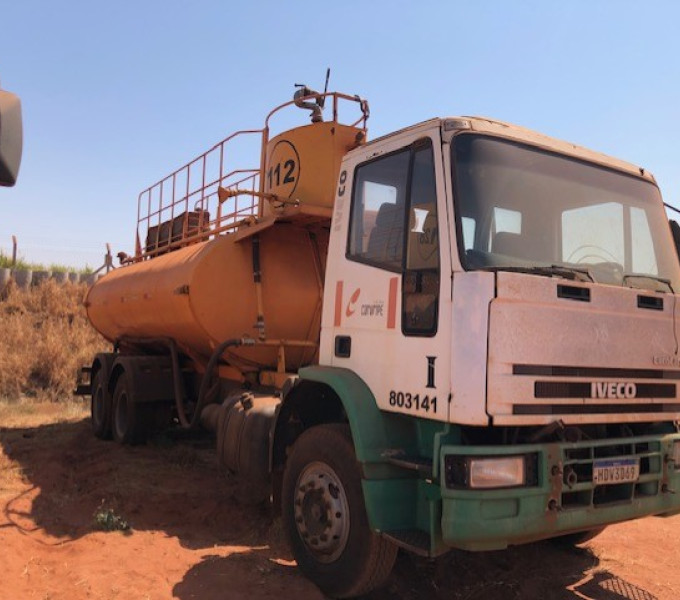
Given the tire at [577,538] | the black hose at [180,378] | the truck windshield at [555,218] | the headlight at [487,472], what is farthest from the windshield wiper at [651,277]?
the black hose at [180,378]

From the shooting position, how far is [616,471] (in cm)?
362

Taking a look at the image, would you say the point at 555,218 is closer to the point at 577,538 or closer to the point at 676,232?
the point at 676,232

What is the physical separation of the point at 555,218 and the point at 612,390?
108 centimetres

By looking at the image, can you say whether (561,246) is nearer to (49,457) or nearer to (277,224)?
(277,224)

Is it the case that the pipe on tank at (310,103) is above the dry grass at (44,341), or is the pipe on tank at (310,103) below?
above

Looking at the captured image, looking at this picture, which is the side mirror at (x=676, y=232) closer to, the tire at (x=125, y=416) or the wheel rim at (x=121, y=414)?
the tire at (x=125, y=416)

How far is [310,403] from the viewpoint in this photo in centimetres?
472

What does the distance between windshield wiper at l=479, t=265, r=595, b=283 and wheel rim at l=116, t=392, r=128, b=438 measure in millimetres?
6477

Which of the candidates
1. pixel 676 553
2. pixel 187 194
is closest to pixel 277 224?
pixel 187 194

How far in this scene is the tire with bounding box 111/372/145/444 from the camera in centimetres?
823

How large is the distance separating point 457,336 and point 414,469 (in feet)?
2.69

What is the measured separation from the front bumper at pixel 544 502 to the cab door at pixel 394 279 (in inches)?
17.3

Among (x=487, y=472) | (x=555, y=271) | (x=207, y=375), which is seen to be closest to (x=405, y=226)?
(x=555, y=271)

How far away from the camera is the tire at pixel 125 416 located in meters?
8.23
